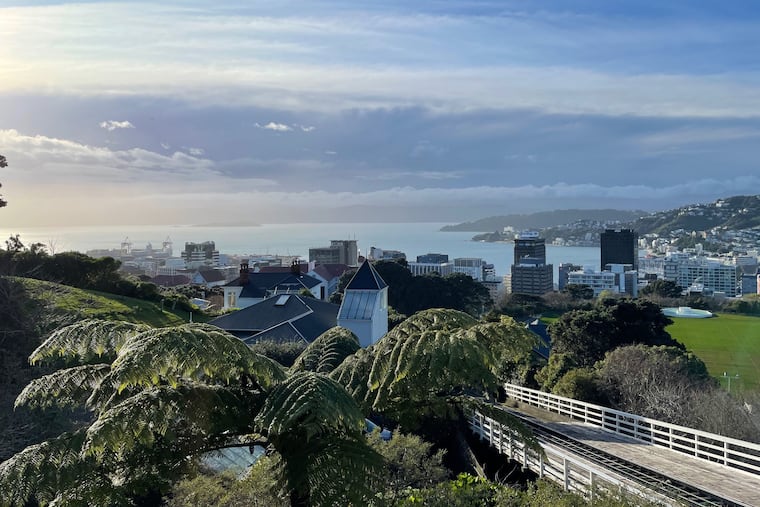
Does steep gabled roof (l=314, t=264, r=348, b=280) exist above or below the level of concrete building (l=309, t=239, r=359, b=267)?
below

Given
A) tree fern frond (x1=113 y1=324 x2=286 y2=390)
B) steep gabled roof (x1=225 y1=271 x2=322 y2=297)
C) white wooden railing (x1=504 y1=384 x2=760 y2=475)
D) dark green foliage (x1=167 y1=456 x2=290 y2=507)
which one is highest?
tree fern frond (x1=113 y1=324 x2=286 y2=390)

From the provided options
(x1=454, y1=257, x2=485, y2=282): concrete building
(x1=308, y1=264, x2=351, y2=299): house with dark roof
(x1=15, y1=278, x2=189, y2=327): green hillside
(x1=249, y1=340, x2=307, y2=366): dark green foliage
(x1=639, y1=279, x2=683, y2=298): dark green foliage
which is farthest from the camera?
(x1=454, y1=257, x2=485, y2=282): concrete building

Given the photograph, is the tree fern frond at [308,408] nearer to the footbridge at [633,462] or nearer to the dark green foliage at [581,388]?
the footbridge at [633,462]

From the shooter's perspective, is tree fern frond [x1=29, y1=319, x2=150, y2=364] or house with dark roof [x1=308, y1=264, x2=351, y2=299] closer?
tree fern frond [x1=29, y1=319, x2=150, y2=364]

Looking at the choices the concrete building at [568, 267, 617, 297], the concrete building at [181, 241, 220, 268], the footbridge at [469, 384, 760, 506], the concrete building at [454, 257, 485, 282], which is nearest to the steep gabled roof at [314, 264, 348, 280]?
the concrete building at [454, 257, 485, 282]

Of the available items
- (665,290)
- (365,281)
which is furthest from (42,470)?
(665,290)

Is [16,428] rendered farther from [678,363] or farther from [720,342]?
[720,342]

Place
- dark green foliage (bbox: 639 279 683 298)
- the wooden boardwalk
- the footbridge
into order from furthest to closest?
dark green foliage (bbox: 639 279 683 298) → the wooden boardwalk → the footbridge

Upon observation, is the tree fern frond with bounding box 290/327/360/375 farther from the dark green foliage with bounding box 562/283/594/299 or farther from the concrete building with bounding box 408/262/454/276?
the concrete building with bounding box 408/262/454/276
